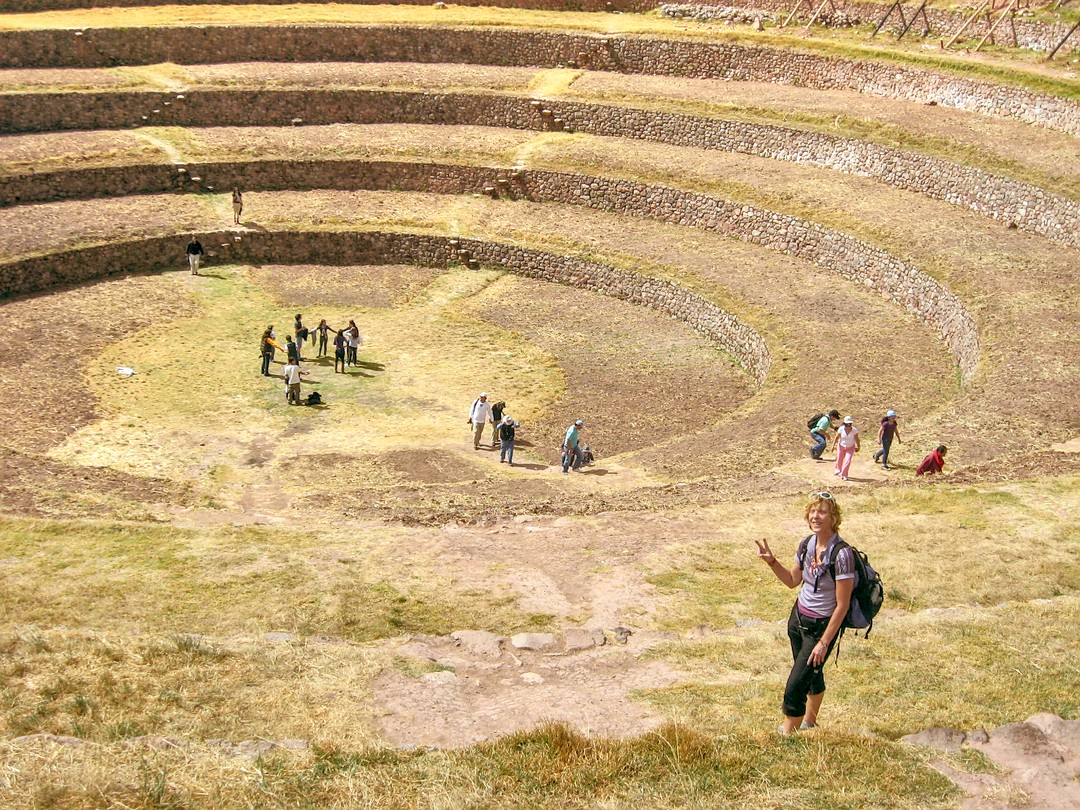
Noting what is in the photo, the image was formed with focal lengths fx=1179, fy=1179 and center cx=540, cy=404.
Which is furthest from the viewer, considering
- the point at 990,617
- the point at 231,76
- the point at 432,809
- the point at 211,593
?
the point at 231,76

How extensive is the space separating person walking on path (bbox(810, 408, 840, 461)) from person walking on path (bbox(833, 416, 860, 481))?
1.05 m

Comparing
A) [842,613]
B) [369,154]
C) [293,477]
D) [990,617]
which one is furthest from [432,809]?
[369,154]

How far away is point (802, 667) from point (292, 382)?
2000 centimetres

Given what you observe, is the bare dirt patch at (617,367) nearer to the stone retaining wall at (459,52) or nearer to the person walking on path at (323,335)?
the person walking on path at (323,335)

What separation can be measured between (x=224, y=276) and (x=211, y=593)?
73.6ft

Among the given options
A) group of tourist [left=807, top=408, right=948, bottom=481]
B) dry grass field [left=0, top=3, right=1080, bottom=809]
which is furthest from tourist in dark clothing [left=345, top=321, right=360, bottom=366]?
group of tourist [left=807, top=408, right=948, bottom=481]

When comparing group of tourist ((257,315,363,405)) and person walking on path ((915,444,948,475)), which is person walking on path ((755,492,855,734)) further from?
group of tourist ((257,315,363,405))

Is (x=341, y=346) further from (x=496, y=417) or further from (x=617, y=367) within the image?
(x=617, y=367)

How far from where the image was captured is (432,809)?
32.8 ft

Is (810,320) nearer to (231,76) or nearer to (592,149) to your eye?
(592,149)

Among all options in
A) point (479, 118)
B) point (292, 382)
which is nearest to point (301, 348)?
point (292, 382)

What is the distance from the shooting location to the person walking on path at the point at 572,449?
2491cm

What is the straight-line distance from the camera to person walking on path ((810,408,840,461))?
2333 cm

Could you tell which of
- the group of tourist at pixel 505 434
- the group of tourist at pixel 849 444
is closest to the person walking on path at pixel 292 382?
the group of tourist at pixel 505 434
